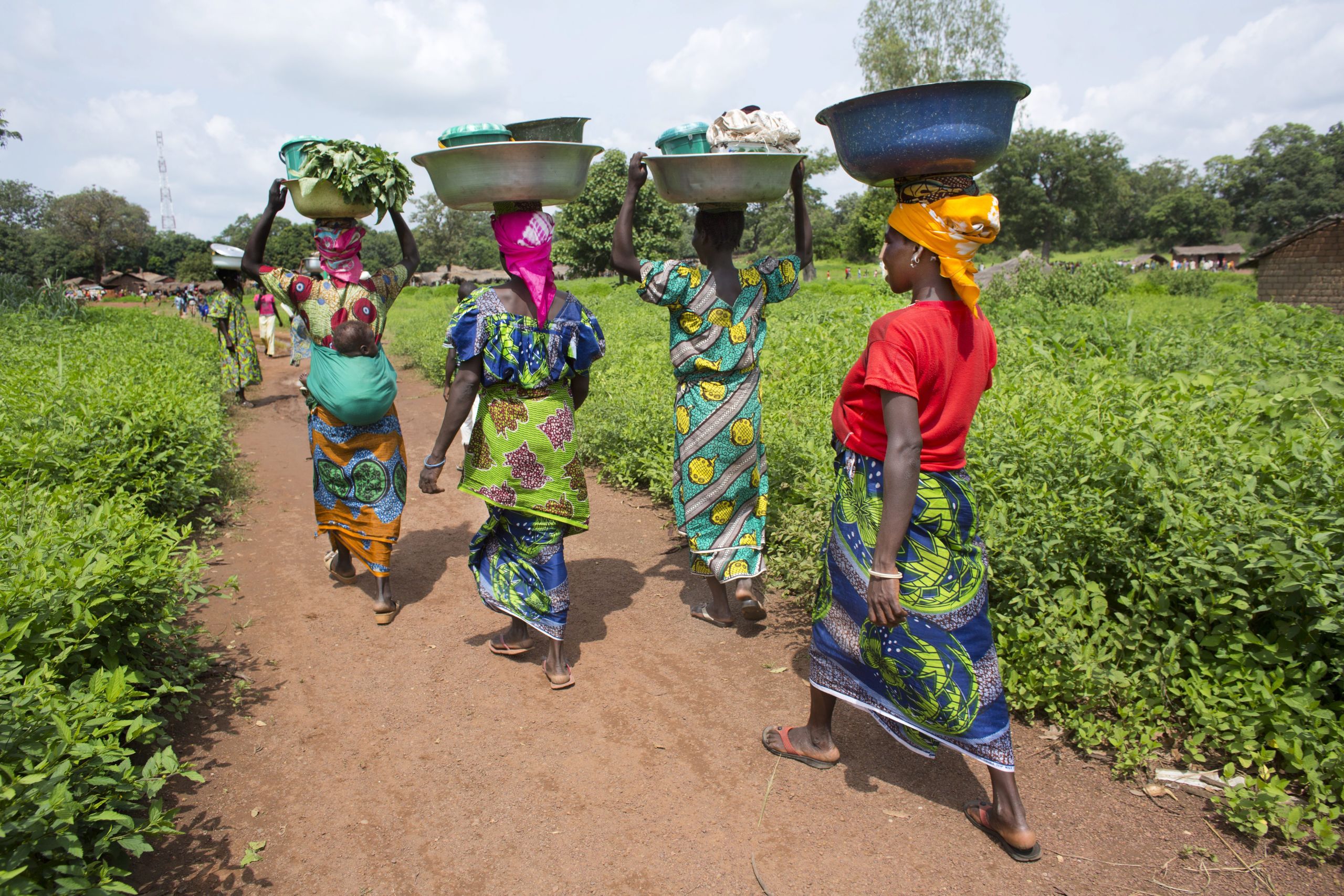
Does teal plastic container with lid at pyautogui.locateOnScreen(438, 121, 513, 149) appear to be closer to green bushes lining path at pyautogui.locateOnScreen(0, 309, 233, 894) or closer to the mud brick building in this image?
green bushes lining path at pyautogui.locateOnScreen(0, 309, 233, 894)

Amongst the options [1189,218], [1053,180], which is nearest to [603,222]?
[1053,180]

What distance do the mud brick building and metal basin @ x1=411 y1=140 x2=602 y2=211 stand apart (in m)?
18.7

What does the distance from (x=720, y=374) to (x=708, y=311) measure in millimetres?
304

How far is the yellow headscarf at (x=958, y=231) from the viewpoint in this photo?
7.43ft

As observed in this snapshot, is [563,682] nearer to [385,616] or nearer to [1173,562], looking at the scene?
[385,616]

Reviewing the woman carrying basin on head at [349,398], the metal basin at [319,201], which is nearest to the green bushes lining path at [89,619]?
the woman carrying basin on head at [349,398]

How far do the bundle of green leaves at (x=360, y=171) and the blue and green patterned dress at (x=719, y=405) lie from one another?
1.54m

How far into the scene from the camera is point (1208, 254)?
58375 mm

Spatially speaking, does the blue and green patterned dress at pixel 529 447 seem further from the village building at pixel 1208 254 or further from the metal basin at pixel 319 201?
the village building at pixel 1208 254

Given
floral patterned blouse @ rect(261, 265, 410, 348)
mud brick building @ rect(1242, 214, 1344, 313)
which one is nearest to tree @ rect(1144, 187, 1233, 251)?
mud brick building @ rect(1242, 214, 1344, 313)

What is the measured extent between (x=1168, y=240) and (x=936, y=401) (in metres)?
77.1

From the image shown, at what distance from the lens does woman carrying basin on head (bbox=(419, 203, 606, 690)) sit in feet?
11.3

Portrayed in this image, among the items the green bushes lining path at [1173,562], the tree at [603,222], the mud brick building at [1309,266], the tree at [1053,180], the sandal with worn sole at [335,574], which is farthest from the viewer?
the tree at [1053,180]

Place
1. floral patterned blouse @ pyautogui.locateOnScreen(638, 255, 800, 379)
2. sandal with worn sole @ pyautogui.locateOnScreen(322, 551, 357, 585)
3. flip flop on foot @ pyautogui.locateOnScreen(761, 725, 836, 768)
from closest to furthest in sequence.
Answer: flip flop on foot @ pyautogui.locateOnScreen(761, 725, 836, 768) → floral patterned blouse @ pyautogui.locateOnScreen(638, 255, 800, 379) → sandal with worn sole @ pyautogui.locateOnScreen(322, 551, 357, 585)
